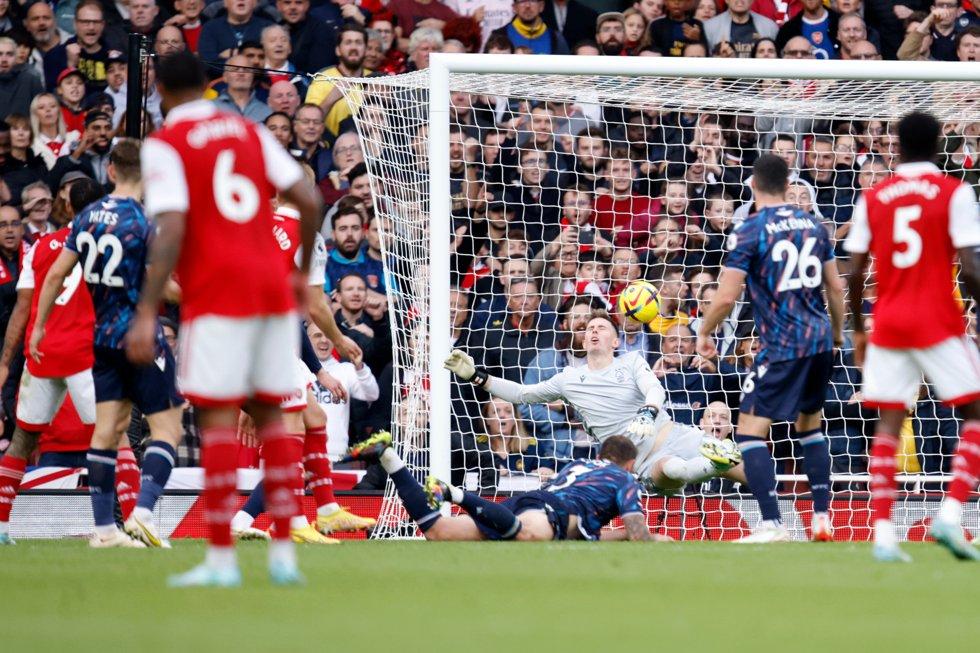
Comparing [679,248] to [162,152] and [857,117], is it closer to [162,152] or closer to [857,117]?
[857,117]

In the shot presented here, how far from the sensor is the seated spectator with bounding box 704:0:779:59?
14.6m

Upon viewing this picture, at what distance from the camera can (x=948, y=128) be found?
13016 mm

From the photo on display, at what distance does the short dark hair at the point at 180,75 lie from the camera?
5.79 m

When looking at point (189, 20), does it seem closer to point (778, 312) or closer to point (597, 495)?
point (597, 495)

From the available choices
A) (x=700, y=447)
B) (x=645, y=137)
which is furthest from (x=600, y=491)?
(x=645, y=137)

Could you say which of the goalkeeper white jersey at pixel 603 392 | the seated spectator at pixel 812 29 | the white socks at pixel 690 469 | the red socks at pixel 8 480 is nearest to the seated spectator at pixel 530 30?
the seated spectator at pixel 812 29

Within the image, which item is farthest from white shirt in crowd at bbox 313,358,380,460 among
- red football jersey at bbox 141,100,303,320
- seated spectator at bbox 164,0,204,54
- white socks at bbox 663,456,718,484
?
red football jersey at bbox 141,100,303,320

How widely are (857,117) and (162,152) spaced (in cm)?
781

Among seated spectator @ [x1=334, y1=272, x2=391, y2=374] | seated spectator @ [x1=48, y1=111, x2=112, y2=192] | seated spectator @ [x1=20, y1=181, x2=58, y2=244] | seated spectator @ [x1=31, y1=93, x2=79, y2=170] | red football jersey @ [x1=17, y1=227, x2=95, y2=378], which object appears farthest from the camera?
seated spectator @ [x1=31, y1=93, x2=79, y2=170]

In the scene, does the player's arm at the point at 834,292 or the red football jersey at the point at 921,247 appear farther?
the player's arm at the point at 834,292

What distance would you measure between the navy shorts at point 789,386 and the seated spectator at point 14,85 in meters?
8.41

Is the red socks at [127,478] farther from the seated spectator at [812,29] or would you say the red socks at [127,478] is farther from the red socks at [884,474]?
the seated spectator at [812,29]

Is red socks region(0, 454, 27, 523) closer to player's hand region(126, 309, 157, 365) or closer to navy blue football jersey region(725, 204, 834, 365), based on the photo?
Answer: player's hand region(126, 309, 157, 365)

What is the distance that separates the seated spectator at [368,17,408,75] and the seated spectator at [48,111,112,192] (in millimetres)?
2797
